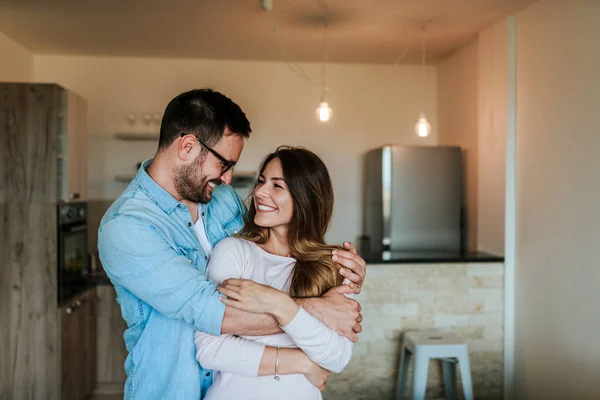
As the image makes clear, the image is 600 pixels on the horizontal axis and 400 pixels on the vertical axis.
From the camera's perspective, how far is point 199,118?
5.21 feet

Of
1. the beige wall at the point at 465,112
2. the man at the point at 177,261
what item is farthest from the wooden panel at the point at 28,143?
the beige wall at the point at 465,112

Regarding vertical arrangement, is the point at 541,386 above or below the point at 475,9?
below

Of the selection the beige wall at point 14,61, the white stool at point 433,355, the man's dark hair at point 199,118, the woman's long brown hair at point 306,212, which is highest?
the beige wall at point 14,61

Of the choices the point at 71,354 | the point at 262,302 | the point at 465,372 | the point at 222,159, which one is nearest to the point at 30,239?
the point at 71,354

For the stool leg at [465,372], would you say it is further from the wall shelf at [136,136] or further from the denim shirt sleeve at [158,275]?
the wall shelf at [136,136]

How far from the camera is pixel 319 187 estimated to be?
1.76m

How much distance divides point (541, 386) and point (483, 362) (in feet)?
1.39

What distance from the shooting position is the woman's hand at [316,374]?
58.6 inches

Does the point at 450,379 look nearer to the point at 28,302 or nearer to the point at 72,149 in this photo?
the point at 28,302

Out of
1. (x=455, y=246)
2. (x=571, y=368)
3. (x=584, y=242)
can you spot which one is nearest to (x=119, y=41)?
(x=455, y=246)

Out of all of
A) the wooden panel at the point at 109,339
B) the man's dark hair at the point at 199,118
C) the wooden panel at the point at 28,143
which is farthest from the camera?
the wooden panel at the point at 109,339

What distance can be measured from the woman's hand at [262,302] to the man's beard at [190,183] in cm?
39

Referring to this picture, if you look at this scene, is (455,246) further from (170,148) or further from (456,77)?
(170,148)

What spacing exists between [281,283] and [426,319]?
207 centimetres
